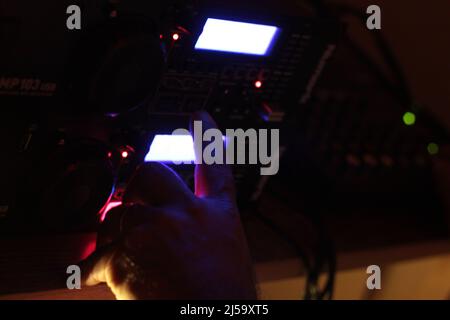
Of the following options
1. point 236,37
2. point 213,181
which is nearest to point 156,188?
point 213,181

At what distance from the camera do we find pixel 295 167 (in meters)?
1.04

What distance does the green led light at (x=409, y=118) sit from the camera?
47.4 inches

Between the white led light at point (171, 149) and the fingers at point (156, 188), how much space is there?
0.34 ft

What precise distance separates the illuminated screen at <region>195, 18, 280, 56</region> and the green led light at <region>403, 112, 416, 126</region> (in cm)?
59

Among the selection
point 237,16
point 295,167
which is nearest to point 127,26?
point 237,16

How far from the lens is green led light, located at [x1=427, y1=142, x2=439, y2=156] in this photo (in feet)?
3.96

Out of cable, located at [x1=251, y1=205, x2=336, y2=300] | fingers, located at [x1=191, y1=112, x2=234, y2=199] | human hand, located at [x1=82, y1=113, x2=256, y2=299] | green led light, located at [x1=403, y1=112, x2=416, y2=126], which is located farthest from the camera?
green led light, located at [x1=403, y1=112, x2=416, y2=126]

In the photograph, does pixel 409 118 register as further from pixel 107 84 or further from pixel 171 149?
pixel 107 84

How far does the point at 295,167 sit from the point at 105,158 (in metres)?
0.51

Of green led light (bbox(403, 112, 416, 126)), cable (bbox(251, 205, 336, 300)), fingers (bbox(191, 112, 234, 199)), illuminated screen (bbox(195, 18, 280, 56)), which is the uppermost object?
green led light (bbox(403, 112, 416, 126))

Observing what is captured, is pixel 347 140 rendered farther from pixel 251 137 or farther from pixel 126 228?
pixel 126 228
